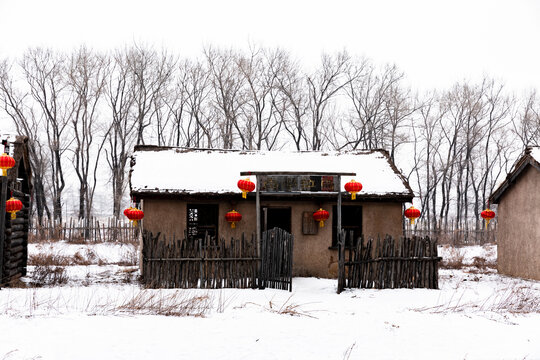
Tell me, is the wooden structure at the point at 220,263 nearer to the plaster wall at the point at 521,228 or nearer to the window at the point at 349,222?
the window at the point at 349,222

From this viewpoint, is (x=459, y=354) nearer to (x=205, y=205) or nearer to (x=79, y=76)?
(x=205, y=205)

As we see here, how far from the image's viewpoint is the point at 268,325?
843 centimetres

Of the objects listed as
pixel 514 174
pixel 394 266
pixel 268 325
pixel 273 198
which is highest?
pixel 514 174

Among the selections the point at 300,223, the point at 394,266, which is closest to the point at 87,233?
the point at 300,223

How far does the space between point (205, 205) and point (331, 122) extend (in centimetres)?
2257

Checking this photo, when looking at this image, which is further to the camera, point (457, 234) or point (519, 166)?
point (457, 234)

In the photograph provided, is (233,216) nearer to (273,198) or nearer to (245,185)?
(273,198)

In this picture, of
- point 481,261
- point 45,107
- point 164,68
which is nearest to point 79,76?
point 45,107

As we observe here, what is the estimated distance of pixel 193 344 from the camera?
7.39m

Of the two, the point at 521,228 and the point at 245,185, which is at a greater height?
the point at 245,185

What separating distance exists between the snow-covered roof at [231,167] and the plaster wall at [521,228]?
13.1 ft

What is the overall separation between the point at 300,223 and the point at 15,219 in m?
8.54

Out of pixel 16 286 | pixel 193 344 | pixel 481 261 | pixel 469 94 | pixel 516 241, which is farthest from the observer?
pixel 469 94

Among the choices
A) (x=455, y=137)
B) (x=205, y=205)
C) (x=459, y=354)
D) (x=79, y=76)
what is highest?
(x=79, y=76)
